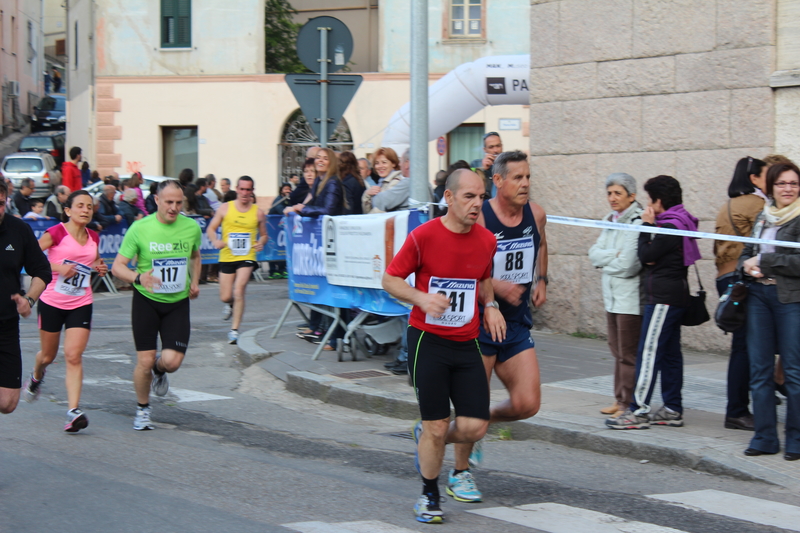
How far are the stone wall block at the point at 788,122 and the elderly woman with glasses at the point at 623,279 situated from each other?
3.45 metres

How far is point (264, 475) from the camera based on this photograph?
19.7 ft

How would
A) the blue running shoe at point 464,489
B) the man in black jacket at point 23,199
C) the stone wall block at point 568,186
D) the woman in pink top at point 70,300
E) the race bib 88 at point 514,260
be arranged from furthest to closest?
the man in black jacket at point 23,199, the stone wall block at point 568,186, the woman in pink top at point 70,300, the race bib 88 at point 514,260, the blue running shoe at point 464,489

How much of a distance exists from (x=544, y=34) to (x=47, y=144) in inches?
1279

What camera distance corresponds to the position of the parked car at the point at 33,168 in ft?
112

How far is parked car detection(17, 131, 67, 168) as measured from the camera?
129ft

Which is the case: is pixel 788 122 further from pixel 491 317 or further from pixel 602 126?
pixel 491 317

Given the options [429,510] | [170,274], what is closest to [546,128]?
[170,274]

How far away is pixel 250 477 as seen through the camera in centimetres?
593

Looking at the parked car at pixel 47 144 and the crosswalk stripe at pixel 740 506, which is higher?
the parked car at pixel 47 144

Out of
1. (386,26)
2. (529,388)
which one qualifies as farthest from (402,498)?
(386,26)

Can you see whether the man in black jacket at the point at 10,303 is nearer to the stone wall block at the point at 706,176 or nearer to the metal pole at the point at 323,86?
the metal pole at the point at 323,86

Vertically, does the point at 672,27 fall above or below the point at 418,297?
above

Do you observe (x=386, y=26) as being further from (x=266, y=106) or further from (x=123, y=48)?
(x=123, y=48)

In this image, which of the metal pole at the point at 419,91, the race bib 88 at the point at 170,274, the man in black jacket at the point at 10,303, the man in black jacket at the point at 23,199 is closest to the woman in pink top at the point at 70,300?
the race bib 88 at the point at 170,274
